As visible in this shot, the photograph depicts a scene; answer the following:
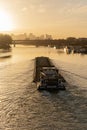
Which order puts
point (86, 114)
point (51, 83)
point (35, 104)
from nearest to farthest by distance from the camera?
point (86, 114)
point (35, 104)
point (51, 83)

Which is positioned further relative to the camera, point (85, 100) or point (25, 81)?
point (25, 81)

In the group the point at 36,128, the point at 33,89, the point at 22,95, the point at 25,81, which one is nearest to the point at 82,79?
the point at 25,81

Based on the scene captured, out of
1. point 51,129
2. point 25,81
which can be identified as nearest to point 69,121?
point 51,129

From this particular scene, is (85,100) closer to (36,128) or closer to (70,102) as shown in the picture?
(70,102)

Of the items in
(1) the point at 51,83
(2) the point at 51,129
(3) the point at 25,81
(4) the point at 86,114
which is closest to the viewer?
(2) the point at 51,129

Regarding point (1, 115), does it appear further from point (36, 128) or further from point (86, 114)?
point (86, 114)

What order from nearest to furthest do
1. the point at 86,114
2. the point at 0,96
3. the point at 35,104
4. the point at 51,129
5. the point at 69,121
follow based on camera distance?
the point at 51,129, the point at 69,121, the point at 86,114, the point at 35,104, the point at 0,96

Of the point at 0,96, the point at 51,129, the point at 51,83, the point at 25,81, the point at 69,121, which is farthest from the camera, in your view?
the point at 25,81

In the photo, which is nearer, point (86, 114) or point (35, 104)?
point (86, 114)
